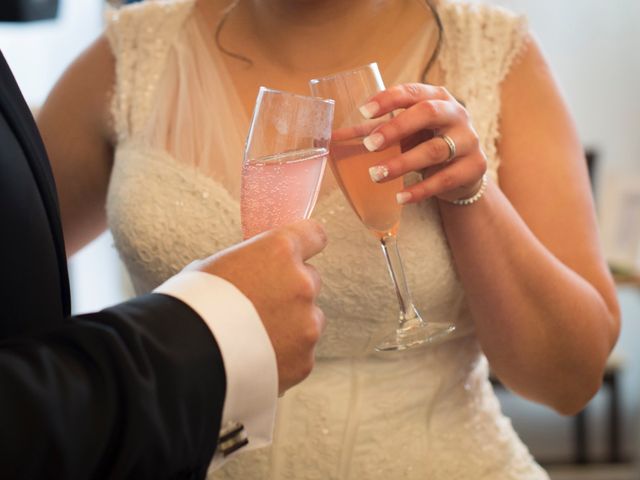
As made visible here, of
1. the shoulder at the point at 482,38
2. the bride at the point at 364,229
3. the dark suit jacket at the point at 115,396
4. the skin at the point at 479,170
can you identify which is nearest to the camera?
the dark suit jacket at the point at 115,396

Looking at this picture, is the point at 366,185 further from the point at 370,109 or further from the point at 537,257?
the point at 537,257

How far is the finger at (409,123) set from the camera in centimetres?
119

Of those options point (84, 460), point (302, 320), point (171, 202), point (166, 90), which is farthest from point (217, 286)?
point (166, 90)

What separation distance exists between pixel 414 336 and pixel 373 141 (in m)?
0.33

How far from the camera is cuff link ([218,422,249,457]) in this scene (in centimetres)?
95

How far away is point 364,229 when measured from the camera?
158 centimetres

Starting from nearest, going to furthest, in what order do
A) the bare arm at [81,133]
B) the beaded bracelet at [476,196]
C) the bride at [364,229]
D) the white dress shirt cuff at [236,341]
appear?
the white dress shirt cuff at [236,341], the beaded bracelet at [476,196], the bride at [364,229], the bare arm at [81,133]

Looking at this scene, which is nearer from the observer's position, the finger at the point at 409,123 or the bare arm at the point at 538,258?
the finger at the point at 409,123

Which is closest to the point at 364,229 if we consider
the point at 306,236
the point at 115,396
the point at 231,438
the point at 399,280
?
the point at 399,280

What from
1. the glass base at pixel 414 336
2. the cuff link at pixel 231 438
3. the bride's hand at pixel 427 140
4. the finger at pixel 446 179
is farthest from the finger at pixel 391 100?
the cuff link at pixel 231 438

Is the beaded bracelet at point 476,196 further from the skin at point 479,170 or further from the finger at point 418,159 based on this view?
the finger at point 418,159

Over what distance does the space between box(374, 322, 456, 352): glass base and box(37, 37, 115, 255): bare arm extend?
0.71 meters

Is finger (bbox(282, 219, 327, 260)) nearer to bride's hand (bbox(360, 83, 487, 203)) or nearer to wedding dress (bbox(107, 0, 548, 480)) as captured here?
bride's hand (bbox(360, 83, 487, 203))

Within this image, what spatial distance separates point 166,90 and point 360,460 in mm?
781
